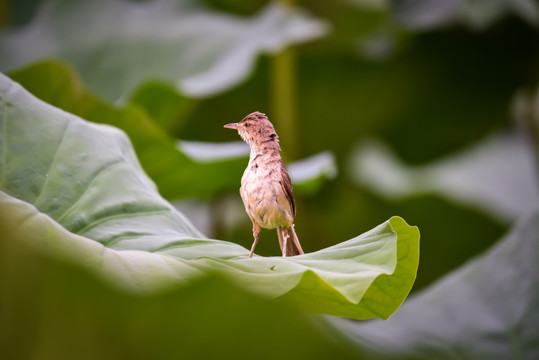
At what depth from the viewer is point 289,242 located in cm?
106

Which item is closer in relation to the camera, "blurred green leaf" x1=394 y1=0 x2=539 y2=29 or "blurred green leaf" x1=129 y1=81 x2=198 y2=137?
"blurred green leaf" x1=129 y1=81 x2=198 y2=137

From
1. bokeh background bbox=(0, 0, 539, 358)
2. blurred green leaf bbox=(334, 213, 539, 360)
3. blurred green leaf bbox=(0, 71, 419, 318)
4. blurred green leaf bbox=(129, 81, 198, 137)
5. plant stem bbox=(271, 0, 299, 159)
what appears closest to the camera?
blurred green leaf bbox=(0, 71, 419, 318)

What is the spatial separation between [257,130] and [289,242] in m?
0.18

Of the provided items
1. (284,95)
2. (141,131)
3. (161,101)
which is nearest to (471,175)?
(284,95)

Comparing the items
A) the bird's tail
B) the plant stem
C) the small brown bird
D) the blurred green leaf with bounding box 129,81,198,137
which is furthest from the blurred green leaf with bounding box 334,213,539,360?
the plant stem

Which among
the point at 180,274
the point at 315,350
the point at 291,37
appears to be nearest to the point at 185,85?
the point at 291,37

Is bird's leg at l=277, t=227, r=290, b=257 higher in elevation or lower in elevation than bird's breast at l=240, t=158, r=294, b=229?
lower

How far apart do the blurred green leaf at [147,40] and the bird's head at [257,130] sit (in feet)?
A: 4.27

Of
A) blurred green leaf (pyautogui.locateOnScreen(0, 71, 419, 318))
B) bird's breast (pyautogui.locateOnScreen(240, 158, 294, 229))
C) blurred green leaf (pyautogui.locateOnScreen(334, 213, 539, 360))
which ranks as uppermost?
bird's breast (pyautogui.locateOnScreen(240, 158, 294, 229))

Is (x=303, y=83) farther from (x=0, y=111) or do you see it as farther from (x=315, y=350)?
(x=315, y=350)

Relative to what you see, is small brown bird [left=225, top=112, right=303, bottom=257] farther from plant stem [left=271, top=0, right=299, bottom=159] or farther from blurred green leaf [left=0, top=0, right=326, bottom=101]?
plant stem [left=271, top=0, right=299, bottom=159]

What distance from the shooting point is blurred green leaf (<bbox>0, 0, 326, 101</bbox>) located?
8.00 feet

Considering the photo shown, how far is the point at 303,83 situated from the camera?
359 centimetres

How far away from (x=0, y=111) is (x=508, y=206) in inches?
103
